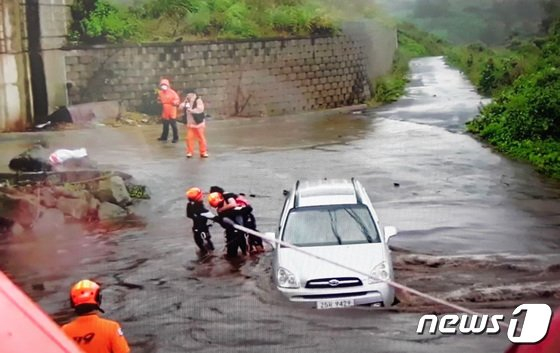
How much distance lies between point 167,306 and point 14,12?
247cm

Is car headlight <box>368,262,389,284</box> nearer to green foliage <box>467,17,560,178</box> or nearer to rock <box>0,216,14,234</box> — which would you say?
green foliage <box>467,17,560,178</box>

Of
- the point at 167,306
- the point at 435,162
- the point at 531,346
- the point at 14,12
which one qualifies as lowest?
the point at 167,306

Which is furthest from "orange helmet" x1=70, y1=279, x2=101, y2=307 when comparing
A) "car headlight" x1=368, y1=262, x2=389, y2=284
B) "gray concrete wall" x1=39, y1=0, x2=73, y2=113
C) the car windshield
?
"gray concrete wall" x1=39, y1=0, x2=73, y2=113

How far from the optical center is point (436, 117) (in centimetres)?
653

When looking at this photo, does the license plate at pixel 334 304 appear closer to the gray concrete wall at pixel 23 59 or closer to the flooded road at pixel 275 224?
the flooded road at pixel 275 224

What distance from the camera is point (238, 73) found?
6.59m

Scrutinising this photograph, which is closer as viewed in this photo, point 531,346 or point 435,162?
point 531,346

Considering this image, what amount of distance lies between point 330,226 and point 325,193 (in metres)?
0.39

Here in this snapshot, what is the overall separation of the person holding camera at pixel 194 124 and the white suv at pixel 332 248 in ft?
2.80

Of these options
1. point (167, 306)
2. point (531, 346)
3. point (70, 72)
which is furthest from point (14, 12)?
point (531, 346)

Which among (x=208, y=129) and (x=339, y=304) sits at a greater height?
(x=208, y=129)

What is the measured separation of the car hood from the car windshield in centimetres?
7

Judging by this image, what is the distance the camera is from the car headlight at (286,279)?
4.98 m

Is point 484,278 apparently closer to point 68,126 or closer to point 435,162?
point 435,162
